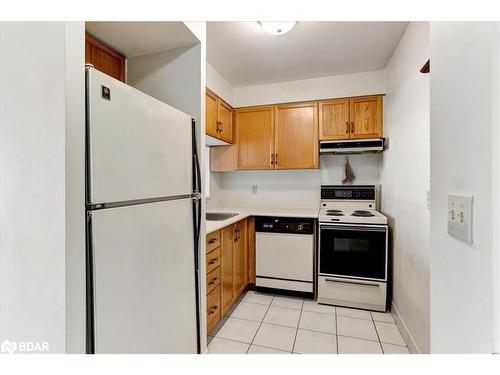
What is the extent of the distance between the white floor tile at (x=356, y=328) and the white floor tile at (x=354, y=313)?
6 cm

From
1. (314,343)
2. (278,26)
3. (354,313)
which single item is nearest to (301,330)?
(314,343)

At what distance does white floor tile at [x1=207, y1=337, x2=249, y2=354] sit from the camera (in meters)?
1.79

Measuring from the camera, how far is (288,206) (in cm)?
322

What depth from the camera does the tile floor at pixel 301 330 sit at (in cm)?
183

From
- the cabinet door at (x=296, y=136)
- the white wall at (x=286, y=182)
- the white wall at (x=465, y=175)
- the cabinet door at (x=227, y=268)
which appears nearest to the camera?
the white wall at (x=465, y=175)

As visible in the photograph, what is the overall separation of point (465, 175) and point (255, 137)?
2.61m

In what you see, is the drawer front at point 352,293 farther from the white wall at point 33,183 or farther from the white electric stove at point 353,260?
the white wall at point 33,183

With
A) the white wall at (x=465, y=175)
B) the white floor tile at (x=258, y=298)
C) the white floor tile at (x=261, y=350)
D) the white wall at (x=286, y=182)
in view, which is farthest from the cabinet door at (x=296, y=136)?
the white wall at (x=465, y=175)

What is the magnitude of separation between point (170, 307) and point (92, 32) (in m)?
1.66

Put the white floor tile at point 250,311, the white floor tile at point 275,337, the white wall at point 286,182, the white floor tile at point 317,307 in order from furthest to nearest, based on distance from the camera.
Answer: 1. the white wall at point 286,182
2. the white floor tile at point 317,307
3. the white floor tile at point 250,311
4. the white floor tile at point 275,337

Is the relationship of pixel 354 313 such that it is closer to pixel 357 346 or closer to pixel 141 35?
pixel 357 346

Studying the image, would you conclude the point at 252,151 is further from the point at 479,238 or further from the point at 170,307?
the point at 479,238
